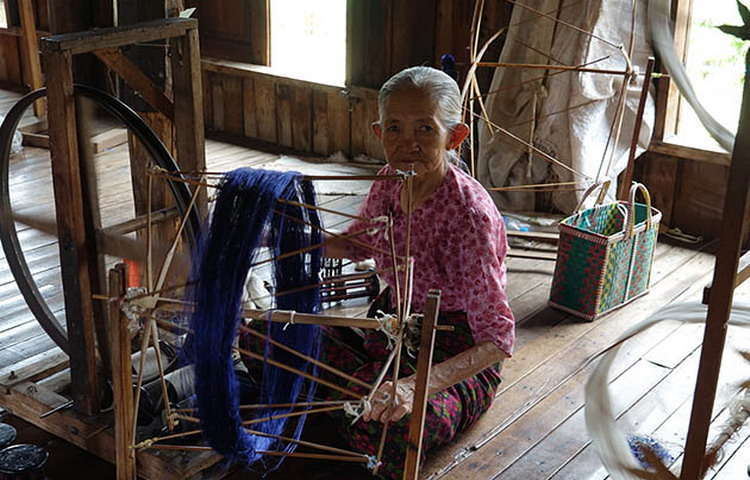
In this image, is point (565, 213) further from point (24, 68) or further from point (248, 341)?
point (24, 68)

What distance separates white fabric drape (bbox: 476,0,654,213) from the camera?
12.5 ft

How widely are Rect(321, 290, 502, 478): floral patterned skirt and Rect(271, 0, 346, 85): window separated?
2.93 meters

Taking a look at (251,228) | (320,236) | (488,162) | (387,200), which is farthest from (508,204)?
(251,228)

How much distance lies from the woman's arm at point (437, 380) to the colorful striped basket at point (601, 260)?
112 cm

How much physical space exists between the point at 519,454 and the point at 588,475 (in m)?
0.18

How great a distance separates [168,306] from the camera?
5.55 ft

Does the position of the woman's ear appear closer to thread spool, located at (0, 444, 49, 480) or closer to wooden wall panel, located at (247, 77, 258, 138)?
thread spool, located at (0, 444, 49, 480)

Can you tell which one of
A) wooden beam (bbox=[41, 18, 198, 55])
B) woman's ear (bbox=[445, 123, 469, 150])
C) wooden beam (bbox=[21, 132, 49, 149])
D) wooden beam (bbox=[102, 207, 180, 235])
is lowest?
wooden beam (bbox=[21, 132, 49, 149])

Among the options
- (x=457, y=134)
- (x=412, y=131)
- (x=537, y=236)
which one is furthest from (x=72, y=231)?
(x=537, y=236)

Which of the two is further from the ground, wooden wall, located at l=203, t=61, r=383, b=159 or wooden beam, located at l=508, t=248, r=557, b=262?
wooden wall, located at l=203, t=61, r=383, b=159

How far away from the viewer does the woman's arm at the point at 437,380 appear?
168cm

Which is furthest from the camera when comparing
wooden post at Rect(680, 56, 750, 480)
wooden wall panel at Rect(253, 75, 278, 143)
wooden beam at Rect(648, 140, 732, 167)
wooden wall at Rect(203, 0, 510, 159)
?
wooden wall panel at Rect(253, 75, 278, 143)

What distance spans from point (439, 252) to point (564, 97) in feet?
6.25

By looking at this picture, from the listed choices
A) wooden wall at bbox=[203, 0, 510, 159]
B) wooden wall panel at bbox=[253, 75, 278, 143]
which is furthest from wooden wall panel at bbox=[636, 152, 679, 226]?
wooden wall panel at bbox=[253, 75, 278, 143]
